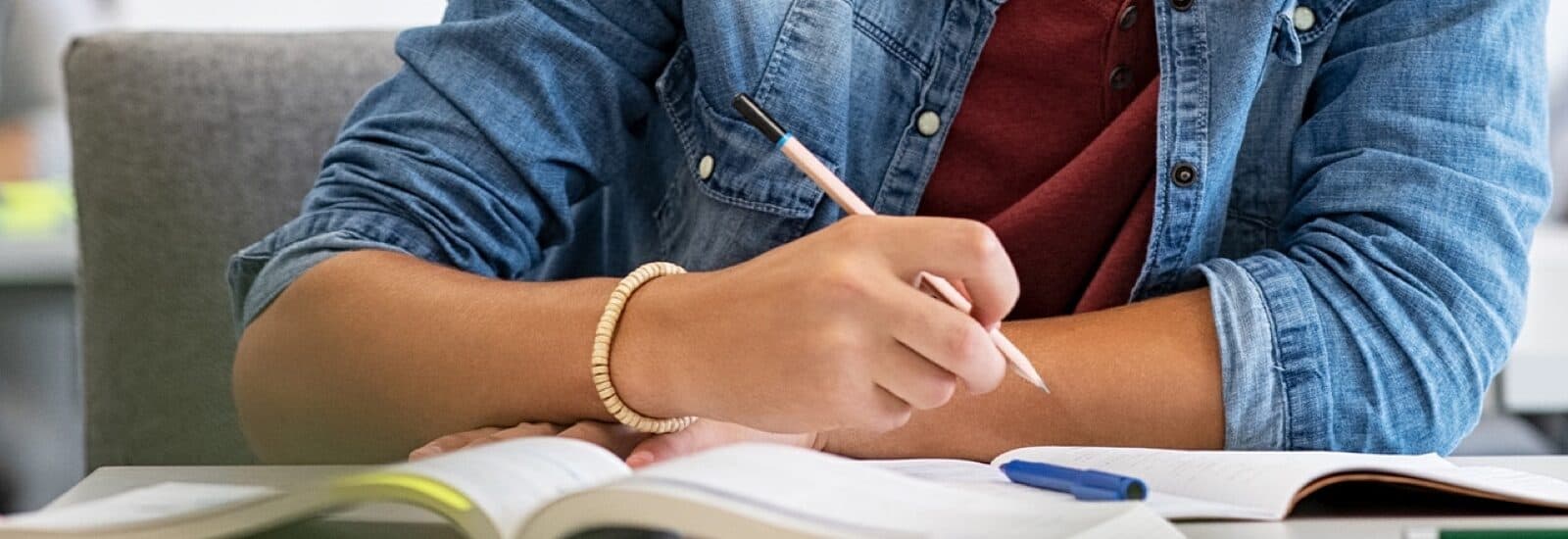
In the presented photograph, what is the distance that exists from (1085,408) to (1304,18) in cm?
32

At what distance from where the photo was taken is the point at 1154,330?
2.83ft

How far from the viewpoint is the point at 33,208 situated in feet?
8.95

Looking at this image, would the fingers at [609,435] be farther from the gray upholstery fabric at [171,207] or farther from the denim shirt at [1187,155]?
the gray upholstery fabric at [171,207]

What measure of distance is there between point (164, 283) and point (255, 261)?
0.33 metres

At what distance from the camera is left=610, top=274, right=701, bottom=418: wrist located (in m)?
0.71

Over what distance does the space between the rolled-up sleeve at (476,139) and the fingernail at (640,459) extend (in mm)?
248

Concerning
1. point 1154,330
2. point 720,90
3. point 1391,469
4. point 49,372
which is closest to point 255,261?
point 720,90

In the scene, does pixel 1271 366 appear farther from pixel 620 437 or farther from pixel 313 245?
pixel 313 245

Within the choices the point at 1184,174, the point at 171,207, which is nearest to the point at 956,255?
the point at 1184,174

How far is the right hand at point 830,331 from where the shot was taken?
1.98 feet

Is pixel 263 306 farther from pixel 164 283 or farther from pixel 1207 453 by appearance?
pixel 1207 453

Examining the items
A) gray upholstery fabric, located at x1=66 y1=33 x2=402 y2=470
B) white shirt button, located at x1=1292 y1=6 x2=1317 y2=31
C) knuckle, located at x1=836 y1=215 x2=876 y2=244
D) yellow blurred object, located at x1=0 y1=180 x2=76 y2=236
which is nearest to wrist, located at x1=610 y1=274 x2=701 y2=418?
knuckle, located at x1=836 y1=215 x2=876 y2=244

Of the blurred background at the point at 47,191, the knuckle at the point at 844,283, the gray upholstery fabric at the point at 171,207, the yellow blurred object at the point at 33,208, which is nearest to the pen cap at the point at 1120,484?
the knuckle at the point at 844,283

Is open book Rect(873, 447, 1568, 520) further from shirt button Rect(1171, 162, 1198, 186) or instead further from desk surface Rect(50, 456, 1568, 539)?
shirt button Rect(1171, 162, 1198, 186)
